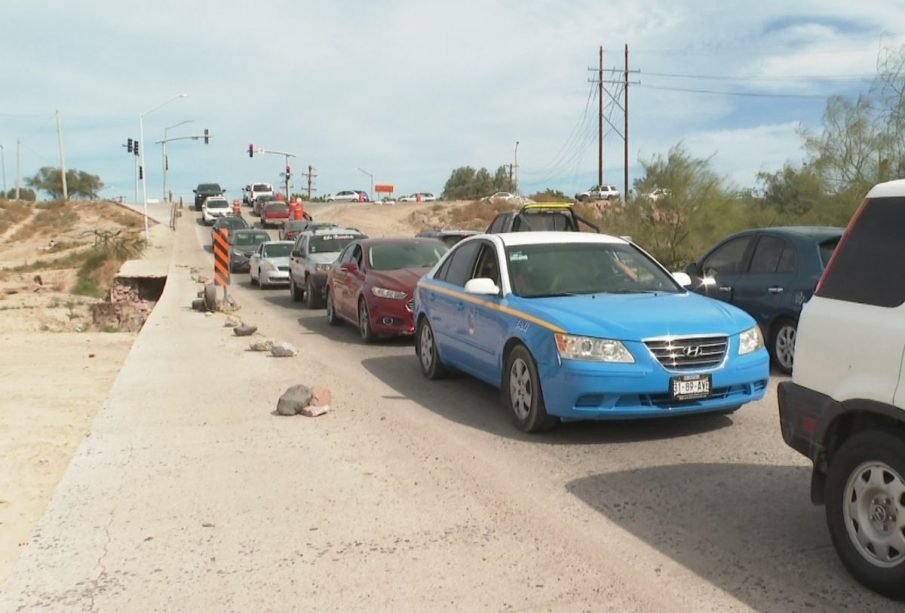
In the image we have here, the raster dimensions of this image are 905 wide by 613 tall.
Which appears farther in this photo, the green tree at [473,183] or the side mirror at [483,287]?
the green tree at [473,183]

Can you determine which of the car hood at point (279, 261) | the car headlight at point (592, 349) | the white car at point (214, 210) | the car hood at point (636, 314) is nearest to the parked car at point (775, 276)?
the car hood at point (636, 314)

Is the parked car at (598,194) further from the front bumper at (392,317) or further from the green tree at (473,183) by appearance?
the front bumper at (392,317)

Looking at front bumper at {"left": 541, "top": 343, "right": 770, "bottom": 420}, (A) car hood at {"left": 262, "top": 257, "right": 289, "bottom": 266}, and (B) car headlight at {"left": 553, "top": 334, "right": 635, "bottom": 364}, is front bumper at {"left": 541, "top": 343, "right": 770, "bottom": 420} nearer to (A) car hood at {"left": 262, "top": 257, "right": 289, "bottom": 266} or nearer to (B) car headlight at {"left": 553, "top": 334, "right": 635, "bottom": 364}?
(B) car headlight at {"left": 553, "top": 334, "right": 635, "bottom": 364}

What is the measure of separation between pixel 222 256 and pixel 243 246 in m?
14.0

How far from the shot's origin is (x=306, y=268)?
1900 centimetres

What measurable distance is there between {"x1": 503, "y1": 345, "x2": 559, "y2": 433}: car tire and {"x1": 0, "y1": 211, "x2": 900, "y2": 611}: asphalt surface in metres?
0.14

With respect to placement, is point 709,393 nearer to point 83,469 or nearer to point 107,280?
point 83,469

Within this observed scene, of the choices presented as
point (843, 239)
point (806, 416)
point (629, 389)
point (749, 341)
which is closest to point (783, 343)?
point (749, 341)

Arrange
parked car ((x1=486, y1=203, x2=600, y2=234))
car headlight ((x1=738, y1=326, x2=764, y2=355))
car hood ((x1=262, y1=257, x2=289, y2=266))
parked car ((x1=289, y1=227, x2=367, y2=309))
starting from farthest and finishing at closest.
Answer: car hood ((x1=262, y1=257, x2=289, y2=266)) < parked car ((x1=289, y1=227, x2=367, y2=309)) < parked car ((x1=486, y1=203, x2=600, y2=234)) < car headlight ((x1=738, y1=326, x2=764, y2=355))

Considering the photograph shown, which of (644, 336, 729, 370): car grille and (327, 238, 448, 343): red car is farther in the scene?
(327, 238, 448, 343): red car

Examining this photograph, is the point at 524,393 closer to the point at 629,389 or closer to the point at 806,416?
the point at 629,389

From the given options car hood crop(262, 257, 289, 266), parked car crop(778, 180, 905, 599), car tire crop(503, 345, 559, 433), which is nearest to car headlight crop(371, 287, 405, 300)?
car tire crop(503, 345, 559, 433)

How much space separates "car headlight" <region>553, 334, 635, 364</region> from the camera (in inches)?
252

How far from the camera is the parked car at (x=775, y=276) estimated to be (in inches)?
378
